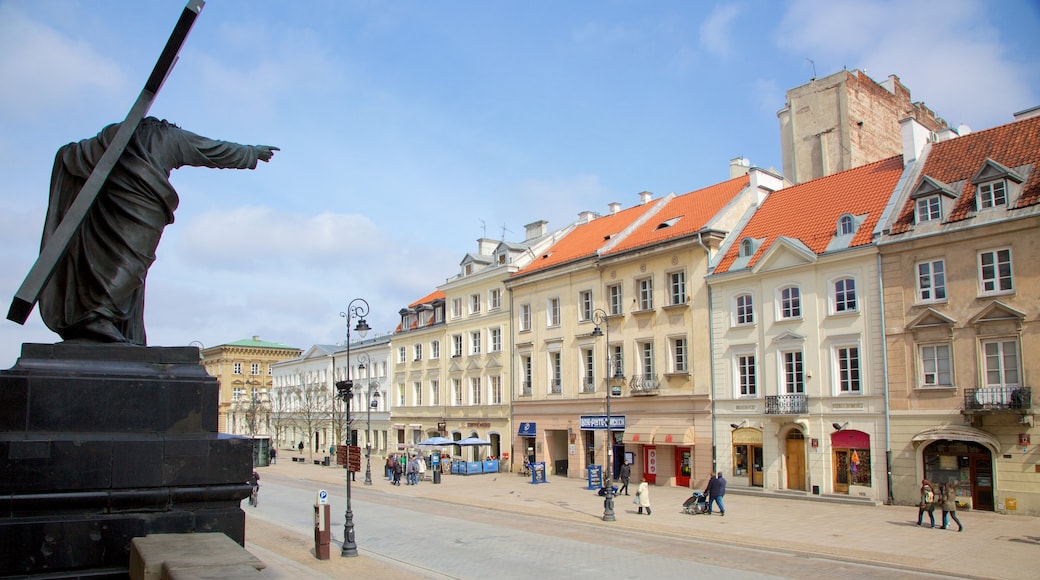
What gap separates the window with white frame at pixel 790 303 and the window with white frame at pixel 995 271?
22.4 feet

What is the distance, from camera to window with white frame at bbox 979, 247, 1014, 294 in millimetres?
26172

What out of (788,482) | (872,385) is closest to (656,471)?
(788,482)

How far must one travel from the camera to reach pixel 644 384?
38.1 metres

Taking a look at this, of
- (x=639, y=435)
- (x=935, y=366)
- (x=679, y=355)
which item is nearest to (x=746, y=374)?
(x=679, y=355)

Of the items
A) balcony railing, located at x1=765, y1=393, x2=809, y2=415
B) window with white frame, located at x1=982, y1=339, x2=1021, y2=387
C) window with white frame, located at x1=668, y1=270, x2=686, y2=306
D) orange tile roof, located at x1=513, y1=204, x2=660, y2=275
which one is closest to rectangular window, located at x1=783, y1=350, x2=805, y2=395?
balcony railing, located at x1=765, y1=393, x2=809, y2=415

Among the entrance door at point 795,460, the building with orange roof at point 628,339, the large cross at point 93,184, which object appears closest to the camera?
the large cross at point 93,184

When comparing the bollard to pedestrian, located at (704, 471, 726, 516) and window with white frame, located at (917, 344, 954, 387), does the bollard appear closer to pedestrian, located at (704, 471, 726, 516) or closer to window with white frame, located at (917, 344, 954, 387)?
pedestrian, located at (704, 471, 726, 516)

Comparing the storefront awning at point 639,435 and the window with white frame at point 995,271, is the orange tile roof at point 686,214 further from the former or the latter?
the window with white frame at point 995,271

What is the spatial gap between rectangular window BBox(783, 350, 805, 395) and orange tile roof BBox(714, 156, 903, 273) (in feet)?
13.7

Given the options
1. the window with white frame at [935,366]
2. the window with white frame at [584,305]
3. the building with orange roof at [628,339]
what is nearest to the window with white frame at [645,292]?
the building with orange roof at [628,339]

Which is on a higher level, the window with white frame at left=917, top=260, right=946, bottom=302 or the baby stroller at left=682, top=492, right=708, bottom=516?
the window with white frame at left=917, top=260, right=946, bottom=302

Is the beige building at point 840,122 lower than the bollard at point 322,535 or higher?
higher

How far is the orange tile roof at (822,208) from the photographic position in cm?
3181

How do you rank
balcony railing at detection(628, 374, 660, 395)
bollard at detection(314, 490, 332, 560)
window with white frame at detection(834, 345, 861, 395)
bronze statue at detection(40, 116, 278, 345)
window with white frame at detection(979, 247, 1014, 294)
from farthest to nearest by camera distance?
balcony railing at detection(628, 374, 660, 395), window with white frame at detection(834, 345, 861, 395), window with white frame at detection(979, 247, 1014, 294), bollard at detection(314, 490, 332, 560), bronze statue at detection(40, 116, 278, 345)
